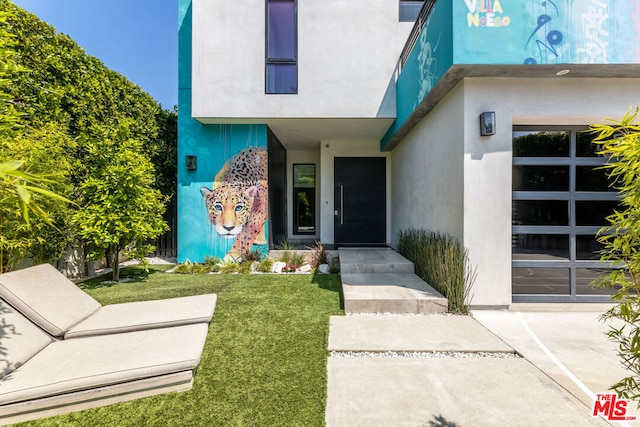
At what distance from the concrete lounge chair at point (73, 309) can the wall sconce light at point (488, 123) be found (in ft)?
13.7

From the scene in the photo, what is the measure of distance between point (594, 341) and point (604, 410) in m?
1.45

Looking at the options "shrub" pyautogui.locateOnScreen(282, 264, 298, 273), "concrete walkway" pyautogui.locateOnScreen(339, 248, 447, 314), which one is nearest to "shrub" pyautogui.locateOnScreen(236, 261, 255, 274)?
"shrub" pyautogui.locateOnScreen(282, 264, 298, 273)

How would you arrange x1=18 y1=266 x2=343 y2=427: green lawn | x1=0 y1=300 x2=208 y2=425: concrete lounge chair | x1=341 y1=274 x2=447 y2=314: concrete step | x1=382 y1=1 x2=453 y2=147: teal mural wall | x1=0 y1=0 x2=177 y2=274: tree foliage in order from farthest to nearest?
x1=0 y1=0 x2=177 y2=274: tree foliage → x1=341 y1=274 x2=447 y2=314: concrete step → x1=382 y1=1 x2=453 y2=147: teal mural wall → x1=18 y1=266 x2=343 y2=427: green lawn → x1=0 y1=300 x2=208 y2=425: concrete lounge chair

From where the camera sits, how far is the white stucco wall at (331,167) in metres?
8.98

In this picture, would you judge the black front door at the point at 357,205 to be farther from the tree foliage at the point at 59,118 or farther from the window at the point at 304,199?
the tree foliage at the point at 59,118

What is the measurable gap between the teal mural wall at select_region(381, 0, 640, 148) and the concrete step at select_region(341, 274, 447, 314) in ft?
10.4

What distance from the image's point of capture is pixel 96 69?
233 inches

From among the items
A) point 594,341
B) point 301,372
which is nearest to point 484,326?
point 594,341

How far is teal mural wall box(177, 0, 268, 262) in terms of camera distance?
23.6 feet

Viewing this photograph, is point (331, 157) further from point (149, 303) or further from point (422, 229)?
point (149, 303)

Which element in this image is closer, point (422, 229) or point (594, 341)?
point (594, 341)

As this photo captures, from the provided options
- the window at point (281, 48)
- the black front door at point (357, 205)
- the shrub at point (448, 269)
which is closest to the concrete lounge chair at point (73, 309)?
the shrub at point (448, 269)

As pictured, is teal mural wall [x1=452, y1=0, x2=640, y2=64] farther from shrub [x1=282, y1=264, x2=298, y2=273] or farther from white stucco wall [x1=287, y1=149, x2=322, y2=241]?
white stucco wall [x1=287, y1=149, x2=322, y2=241]

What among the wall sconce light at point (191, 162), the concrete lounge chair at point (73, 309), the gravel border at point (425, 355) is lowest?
the gravel border at point (425, 355)
